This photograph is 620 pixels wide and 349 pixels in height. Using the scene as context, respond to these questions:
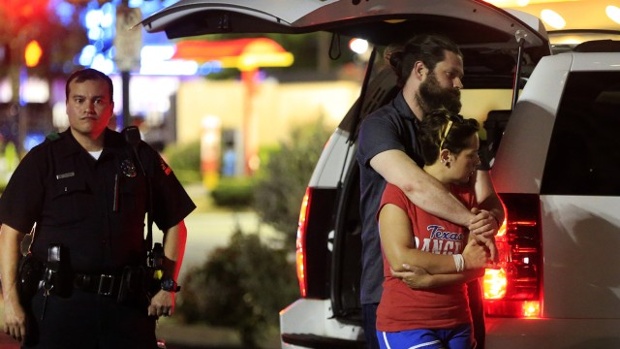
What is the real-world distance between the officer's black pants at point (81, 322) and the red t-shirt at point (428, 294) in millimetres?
1243

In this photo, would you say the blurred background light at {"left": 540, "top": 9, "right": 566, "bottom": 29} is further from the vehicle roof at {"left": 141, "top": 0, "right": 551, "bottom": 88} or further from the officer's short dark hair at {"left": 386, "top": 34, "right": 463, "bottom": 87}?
the officer's short dark hair at {"left": 386, "top": 34, "right": 463, "bottom": 87}

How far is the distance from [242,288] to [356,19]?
5823 millimetres

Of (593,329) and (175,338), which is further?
(175,338)

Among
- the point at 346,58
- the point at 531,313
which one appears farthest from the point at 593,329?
the point at 346,58

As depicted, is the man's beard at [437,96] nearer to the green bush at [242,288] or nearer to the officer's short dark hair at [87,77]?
the officer's short dark hair at [87,77]

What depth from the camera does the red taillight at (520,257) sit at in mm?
4598

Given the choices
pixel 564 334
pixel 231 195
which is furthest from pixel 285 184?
pixel 231 195

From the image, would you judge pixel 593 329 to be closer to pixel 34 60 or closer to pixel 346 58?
pixel 34 60

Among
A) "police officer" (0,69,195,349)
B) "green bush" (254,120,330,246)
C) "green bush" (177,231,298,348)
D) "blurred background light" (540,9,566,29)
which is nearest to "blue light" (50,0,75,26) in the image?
"green bush" (254,120,330,246)

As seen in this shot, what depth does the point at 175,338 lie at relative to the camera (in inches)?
399

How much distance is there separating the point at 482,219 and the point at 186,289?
21.8ft

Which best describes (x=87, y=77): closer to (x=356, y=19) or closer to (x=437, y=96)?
(x=356, y=19)

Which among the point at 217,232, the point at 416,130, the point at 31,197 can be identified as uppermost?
the point at 416,130

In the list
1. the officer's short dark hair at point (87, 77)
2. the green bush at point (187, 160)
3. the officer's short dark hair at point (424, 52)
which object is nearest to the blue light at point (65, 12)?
the officer's short dark hair at point (87, 77)
